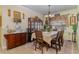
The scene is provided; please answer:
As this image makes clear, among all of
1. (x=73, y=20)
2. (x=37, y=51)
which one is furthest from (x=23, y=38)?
(x=73, y=20)

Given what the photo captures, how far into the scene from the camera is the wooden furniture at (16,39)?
85.8 inches

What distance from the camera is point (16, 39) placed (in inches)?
87.8

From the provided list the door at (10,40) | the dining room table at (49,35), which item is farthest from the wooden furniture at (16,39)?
the dining room table at (49,35)

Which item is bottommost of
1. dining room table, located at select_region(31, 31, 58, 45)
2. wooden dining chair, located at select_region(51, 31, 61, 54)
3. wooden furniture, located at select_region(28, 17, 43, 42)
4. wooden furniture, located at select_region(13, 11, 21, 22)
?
wooden dining chair, located at select_region(51, 31, 61, 54)

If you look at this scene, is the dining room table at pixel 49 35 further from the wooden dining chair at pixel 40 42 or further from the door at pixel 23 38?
the door at pixel 23 38

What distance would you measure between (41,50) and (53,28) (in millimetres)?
411

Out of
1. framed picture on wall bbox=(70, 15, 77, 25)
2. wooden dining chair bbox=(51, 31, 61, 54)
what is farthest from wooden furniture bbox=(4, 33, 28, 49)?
framed picture on wall bbox=(70, 15, 77, 25)

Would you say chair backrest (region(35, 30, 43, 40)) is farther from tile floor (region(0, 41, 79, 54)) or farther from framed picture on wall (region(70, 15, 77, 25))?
framed picture on wall (region(70, 15, 77, 25))

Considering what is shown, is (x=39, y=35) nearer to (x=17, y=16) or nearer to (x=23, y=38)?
(x=23, y=38)

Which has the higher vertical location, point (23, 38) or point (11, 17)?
point (11, 17)

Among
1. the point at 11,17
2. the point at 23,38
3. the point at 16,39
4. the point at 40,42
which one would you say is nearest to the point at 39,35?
the point at 40,42

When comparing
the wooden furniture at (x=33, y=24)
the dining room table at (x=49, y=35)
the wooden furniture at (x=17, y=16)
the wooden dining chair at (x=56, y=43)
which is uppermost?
the wooden furniture at (x=17, y=16)

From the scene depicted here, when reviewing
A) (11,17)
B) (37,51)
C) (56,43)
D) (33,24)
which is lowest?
(37,51)

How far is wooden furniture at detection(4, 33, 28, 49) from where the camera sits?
2.18 m
